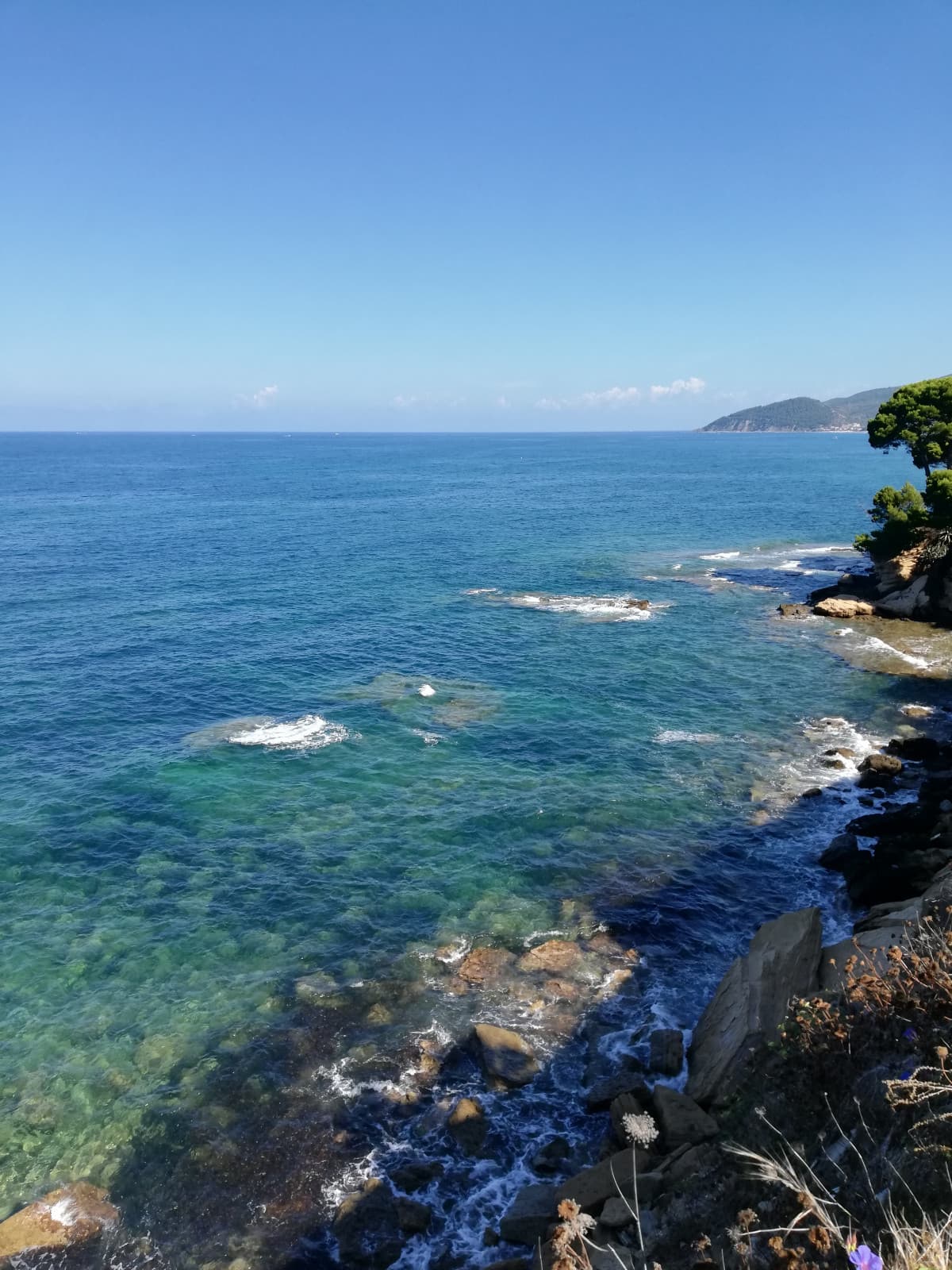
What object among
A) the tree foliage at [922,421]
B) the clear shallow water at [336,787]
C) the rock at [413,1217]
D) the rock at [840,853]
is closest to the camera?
the rock at [413,1217]

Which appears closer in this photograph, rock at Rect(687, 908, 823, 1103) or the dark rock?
rock at Rect(687, 908, 823, 1103)

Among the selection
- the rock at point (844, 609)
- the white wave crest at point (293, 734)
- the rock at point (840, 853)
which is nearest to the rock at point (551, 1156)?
the rock at point (840, 853)

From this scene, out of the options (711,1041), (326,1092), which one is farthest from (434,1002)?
(711,1041)

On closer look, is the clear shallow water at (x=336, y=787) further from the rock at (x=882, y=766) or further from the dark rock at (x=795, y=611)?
the rock at (x=882, y=766)

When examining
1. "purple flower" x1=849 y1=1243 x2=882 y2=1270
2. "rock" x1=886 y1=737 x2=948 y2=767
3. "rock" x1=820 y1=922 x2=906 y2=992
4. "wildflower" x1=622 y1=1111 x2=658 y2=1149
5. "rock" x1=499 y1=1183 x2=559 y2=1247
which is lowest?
"rock" x1=499 y1=1183 x2=559 y2=1247

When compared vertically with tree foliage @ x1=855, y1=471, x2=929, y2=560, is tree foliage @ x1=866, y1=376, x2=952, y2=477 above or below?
above

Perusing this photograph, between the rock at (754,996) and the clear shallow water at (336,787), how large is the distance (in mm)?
2758

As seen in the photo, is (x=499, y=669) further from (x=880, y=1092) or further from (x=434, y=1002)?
(x=880, y=1092)

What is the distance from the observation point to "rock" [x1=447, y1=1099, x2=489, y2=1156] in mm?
21062

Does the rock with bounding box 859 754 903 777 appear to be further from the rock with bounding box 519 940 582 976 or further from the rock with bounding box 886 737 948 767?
the rock with bounding box 519 940 582 976

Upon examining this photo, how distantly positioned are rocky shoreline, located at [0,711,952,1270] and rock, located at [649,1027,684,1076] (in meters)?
0.05

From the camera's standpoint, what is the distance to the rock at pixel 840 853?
105ft

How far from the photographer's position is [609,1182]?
59.2 ft

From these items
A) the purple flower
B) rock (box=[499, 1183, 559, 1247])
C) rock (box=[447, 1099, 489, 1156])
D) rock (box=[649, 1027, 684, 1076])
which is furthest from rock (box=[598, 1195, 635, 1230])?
the purple flower
